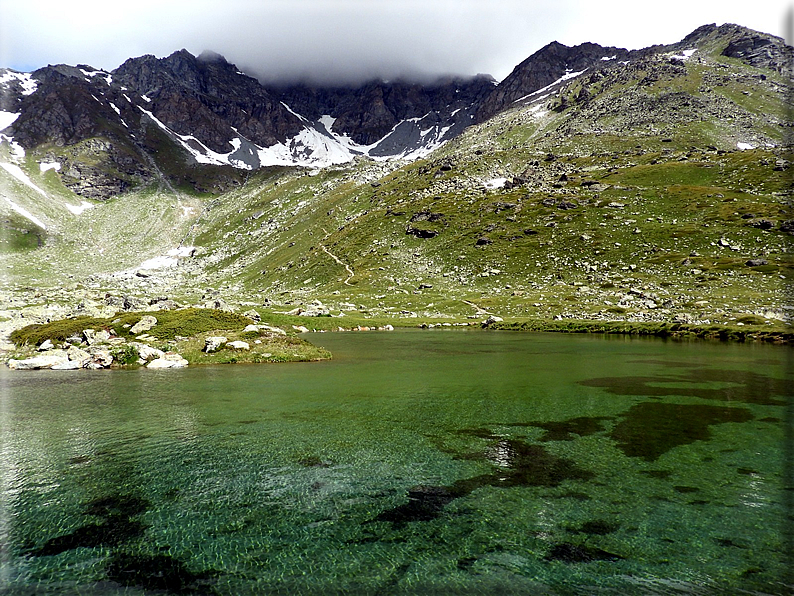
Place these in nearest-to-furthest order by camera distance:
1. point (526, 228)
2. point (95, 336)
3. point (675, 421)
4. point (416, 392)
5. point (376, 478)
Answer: point (376, 478) < point (675, 421) < point (416, 392) < point (95, 336) < point (526, 228)

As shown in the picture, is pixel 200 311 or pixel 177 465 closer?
pixel 177 465

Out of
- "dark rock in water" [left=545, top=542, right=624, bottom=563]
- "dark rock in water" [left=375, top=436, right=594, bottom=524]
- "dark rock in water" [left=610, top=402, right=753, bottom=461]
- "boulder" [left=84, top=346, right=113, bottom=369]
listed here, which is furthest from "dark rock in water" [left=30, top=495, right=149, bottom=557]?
"boulder" [left=84, top=346, right=113, bottom=369]

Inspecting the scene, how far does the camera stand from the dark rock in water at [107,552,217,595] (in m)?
10.3

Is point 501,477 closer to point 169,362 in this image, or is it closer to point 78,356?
point 169,362

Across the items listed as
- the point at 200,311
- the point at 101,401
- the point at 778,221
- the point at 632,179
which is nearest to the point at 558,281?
the point at 778,221

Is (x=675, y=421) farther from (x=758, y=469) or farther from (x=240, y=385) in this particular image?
(x=240, y=385)

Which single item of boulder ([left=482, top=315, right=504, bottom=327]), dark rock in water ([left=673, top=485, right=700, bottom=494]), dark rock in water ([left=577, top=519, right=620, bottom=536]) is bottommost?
boulder ([left=482, top=315, right=504, bottom=327])

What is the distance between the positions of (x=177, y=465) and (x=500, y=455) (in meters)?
13.7

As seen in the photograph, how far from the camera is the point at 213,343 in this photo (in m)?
46.9

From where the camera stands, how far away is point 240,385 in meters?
34.2

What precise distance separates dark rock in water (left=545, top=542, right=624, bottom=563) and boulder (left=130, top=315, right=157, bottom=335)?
5184cm

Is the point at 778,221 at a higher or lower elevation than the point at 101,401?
higher

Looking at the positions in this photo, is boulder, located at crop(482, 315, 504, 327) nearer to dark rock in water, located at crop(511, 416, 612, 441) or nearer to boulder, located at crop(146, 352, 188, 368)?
boulder, located at crop(146, 352, 188, 368)

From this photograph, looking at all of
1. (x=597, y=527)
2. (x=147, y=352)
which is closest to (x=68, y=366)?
(x=147, y=352)
